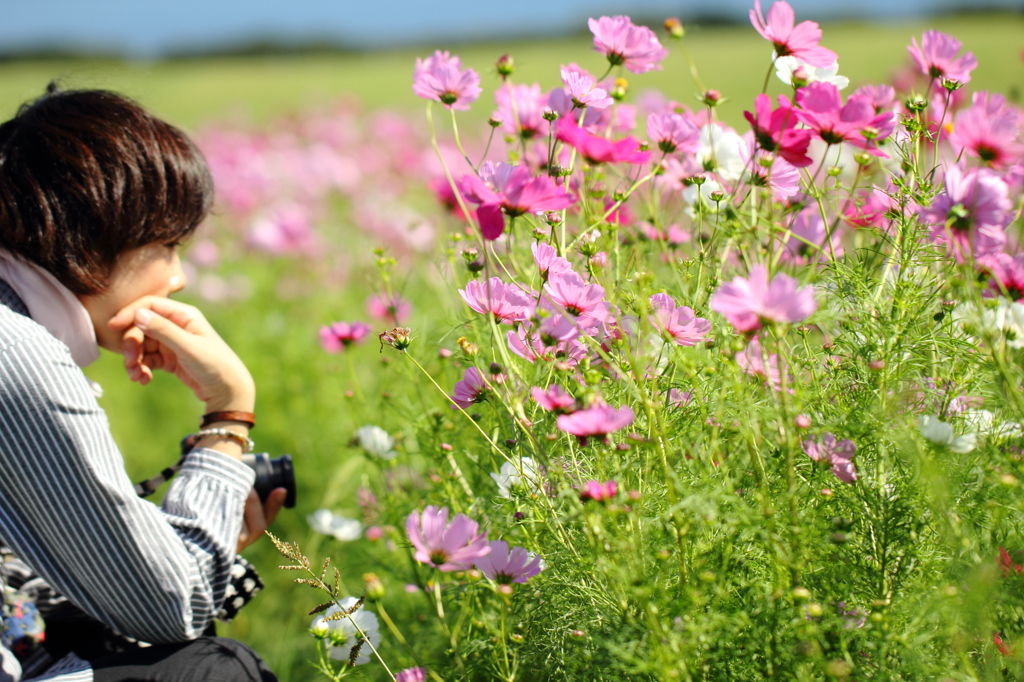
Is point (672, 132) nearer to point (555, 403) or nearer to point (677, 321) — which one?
point (677, 321)

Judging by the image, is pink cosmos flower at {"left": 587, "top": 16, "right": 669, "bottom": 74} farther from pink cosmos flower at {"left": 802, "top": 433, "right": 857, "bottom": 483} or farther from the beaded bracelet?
the beaded bracelet

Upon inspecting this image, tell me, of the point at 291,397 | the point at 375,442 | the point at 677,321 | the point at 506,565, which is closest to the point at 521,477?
the point at 506,565

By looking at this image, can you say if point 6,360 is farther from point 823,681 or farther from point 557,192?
point 823,681

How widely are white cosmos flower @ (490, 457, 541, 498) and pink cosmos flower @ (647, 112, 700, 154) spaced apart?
0.37m

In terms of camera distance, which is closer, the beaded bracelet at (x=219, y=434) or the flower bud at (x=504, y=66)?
the flower bud at (x=504, y=66)

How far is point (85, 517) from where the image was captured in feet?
2.71

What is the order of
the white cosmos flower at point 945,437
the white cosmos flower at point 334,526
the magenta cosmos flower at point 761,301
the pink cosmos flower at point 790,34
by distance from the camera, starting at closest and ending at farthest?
the magenta cosmos flower at point 761,301, the white cosmos flower at point 945,437, the pink cosmos flower at point 790,34, the white cosmos flower at point 334,526

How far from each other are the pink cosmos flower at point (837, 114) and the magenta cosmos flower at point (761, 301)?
0.75ft

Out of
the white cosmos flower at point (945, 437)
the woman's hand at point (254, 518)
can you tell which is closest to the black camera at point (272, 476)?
the woman's hand at point (254, 518)

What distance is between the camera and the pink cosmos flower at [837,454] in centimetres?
73

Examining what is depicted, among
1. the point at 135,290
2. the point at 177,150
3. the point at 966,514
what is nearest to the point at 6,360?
the point at 135,290

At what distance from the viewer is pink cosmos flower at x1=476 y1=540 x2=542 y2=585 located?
73 centimetres

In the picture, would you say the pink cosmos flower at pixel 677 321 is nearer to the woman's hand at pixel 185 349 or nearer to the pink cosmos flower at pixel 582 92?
the pink cosmos flower at pixel 582 92

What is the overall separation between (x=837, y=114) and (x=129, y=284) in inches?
32.0
